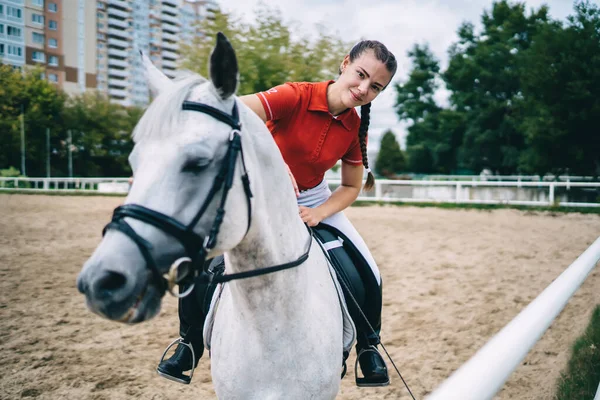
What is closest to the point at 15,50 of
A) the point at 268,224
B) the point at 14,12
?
the point at 14,12

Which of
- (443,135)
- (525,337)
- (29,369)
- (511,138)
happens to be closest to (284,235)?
(525,337)

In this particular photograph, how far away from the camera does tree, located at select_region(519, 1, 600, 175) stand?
772 inches

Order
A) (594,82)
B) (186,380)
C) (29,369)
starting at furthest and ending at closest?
(594,82), (29,369), (186,380)

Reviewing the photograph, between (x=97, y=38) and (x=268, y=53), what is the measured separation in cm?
8272

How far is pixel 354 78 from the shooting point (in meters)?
2.16

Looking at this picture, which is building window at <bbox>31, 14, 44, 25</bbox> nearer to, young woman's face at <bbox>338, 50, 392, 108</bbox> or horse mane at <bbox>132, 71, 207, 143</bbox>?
young woman's face at <bbox>338, 50, 392, 108</bbox>

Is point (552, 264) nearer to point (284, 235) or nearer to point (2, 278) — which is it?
point (284, 235)

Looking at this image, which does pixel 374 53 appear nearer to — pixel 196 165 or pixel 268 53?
pixel 196 165

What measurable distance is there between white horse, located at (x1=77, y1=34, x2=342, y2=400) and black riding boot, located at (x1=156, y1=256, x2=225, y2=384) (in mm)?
308

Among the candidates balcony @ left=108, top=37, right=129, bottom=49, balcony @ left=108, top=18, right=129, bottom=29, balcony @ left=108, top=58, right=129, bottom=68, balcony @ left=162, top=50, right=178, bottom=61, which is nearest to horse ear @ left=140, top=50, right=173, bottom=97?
balcony @ left=108, top=58, right=129, bottom=68

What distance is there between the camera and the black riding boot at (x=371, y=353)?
243 centimetres

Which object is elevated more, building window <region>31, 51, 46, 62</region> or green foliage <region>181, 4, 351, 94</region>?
building window <region>31, 51, 46, 62</region>

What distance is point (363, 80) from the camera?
7.04 feet

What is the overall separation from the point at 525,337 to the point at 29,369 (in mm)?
4216
